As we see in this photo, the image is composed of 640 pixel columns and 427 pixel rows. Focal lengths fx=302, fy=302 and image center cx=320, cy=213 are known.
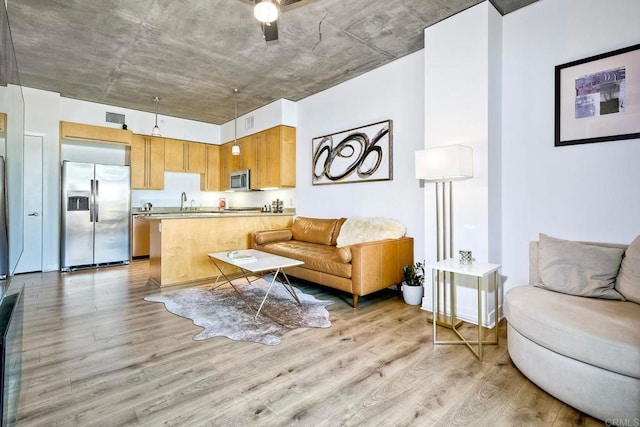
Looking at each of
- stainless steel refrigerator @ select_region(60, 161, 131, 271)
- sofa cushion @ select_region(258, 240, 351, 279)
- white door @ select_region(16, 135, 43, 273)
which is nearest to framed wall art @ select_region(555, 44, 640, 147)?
sofa cushion @ select_region(258, 240, 351, 279)

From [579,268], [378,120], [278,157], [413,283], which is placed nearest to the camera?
[579,268]

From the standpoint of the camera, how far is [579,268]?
214cm

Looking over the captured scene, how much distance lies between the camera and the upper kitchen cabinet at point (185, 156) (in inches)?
252

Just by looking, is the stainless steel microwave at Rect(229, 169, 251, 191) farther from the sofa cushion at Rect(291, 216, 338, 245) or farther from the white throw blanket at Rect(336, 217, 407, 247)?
the white throw blanket at Rect(336, 217, 407, 247)

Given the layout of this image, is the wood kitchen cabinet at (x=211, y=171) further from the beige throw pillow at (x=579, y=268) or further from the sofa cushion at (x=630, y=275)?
the sofa cushion at (x=630, y=275)

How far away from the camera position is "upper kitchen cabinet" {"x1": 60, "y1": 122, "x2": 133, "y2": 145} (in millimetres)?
5133

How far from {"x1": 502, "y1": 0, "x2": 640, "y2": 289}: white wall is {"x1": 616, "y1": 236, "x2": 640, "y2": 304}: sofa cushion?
383 mm

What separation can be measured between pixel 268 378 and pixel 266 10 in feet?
7.74

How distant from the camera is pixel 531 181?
9.14 feet

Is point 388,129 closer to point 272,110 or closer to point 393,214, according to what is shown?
point 393,214

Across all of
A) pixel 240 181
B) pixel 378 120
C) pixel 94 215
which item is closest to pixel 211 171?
pixel 240 181

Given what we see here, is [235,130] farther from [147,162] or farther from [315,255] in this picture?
[315,255]

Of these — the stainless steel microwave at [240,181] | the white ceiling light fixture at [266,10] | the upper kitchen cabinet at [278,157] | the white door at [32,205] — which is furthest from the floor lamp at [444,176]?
the white door at [32,205]

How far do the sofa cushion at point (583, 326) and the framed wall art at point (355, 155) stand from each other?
7.55 ft
